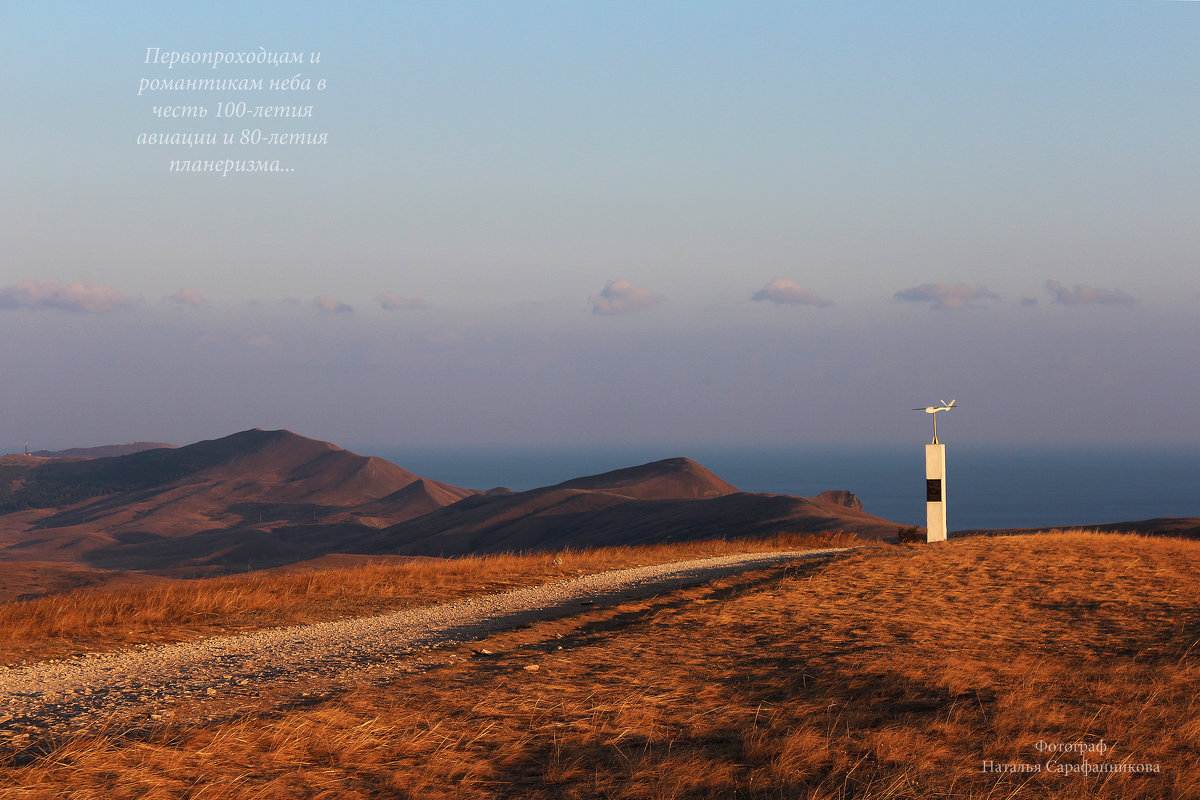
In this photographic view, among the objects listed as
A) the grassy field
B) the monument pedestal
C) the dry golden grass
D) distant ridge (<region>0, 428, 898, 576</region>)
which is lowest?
distant ridge (<region>0, 428, 898, 576</region>)

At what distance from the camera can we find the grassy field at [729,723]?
570 cm

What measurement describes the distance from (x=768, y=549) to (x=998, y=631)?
13.5 metres

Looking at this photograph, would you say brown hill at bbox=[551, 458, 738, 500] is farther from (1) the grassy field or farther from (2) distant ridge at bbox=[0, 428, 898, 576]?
(1) the grassy field

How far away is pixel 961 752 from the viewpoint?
6227 millimetres

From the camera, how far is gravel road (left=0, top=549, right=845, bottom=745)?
782 cm

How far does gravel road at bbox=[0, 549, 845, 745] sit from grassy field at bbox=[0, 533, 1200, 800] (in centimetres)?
76

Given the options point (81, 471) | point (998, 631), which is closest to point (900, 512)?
point (81, 471)

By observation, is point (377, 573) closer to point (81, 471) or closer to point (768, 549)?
point (768, 549)

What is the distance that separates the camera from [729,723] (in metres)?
7.04

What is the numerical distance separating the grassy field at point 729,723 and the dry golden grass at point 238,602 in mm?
4088

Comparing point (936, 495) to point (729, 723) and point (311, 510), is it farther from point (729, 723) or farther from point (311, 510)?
point (311, 510)

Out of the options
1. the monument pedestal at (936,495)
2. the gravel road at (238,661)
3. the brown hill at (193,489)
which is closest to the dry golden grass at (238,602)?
the gravel road at (238,661)

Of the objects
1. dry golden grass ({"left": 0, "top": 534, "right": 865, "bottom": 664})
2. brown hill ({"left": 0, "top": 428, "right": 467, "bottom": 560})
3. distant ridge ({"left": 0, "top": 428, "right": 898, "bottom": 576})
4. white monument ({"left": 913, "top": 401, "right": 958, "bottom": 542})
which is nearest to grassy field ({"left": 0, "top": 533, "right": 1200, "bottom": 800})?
dry golden grass ({"left": 0, "top": 534, "right": 865, "bottom": 664})

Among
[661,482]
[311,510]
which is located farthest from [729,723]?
[311,510]
